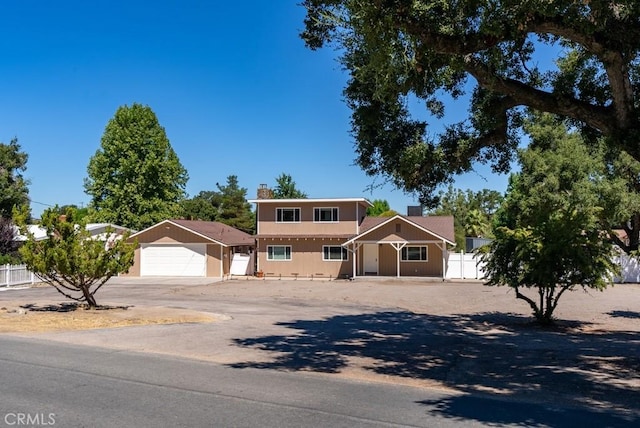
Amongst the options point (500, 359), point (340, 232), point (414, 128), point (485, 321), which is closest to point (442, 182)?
point (414, 128)

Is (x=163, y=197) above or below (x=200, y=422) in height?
above

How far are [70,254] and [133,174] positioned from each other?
39150 mm

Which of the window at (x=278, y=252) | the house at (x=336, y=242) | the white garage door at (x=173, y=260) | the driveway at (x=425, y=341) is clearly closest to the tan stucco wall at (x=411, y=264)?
the house at (x=336, y=242)

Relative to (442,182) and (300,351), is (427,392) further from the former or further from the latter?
(442,182)

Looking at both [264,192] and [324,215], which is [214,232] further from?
[324,215]

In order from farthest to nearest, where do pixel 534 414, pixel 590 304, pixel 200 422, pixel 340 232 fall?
1. pixel 340 232
2. pixel 590 304
3. pixel 534 414
4. pixel 200 422

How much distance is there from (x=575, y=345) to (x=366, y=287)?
18.8m

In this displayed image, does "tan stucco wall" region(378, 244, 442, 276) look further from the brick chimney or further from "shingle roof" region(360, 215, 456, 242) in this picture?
the brick chimney

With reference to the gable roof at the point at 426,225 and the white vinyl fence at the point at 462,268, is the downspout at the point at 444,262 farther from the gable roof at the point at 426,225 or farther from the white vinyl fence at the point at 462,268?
the gable roof at the point at 426,225

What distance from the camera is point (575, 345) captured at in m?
12.8

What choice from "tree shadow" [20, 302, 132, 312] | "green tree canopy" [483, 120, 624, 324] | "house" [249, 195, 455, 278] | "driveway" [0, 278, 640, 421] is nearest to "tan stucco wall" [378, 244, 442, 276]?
"house" [249, 195, 455, 278]

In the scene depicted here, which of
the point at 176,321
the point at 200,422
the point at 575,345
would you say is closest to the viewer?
the point at 200,422

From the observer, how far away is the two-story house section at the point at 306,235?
39438 millimetres

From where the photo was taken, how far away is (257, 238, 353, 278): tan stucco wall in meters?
39.4
